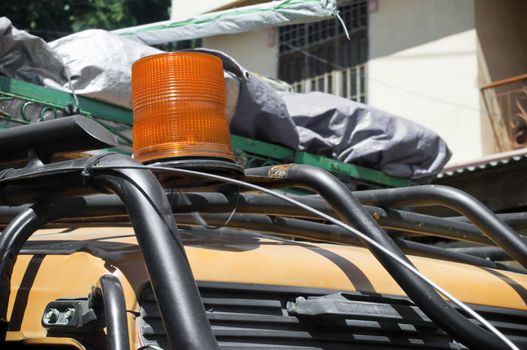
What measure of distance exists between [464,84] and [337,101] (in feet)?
21.4

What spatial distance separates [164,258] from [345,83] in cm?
1041

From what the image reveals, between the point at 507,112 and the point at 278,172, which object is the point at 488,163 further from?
the point at 278,172

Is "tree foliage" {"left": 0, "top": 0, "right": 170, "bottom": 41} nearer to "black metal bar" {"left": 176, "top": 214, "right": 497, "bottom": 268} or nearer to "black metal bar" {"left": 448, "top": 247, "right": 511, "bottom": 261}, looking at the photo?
"black metal bar" {"left": 448, "top": 247, "right": 511, "bottom": 261}

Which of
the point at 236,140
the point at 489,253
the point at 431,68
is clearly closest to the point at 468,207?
the point at 489,253

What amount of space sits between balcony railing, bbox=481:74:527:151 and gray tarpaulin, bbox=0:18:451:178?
595 centimetres

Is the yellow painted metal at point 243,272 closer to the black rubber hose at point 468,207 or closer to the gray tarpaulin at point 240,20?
the black rubber hose at point 468,207

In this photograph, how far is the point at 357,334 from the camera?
6.30 ft

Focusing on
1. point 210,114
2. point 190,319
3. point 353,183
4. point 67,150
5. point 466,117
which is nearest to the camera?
point 190,319

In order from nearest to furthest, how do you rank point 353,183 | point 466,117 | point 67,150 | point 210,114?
point 67,150 < point 210,114 < point 353,183 < point 466,117

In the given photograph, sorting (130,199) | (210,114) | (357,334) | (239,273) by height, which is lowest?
(357,334)

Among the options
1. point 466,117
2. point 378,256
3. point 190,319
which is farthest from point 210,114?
point 466,117

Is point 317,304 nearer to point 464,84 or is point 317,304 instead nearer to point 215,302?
point 215,302

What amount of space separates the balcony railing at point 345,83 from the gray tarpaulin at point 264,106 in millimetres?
7193

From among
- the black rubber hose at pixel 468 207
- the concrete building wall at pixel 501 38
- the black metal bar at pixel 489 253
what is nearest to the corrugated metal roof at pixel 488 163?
the concrete building wall at pixel 501 38
